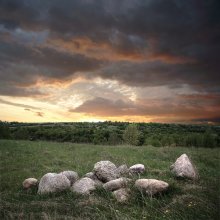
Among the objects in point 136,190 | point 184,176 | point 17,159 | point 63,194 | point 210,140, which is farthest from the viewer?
point 210,140

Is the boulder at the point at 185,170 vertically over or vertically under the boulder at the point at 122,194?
over

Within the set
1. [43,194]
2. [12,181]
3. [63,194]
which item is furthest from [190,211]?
[12,181]

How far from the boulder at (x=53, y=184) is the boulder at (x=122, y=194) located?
2.00m

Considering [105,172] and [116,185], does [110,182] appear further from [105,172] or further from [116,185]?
[105,172]

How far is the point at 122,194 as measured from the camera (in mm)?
8711

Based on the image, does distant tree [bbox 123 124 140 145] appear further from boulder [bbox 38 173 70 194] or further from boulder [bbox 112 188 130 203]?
boulder [bbox 112 188 130 203]

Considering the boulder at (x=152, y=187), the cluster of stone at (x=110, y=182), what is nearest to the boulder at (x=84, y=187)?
the cluster of stone at (x=110, y=182)

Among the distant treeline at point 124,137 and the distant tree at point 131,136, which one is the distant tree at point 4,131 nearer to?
the distant treeline at point 124,137

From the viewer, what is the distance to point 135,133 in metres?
59.0

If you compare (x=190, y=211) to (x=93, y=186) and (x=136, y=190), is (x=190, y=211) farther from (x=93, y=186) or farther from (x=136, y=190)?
(x=93, y=186)

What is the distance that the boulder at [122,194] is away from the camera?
8.45m

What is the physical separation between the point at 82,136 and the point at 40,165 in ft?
217

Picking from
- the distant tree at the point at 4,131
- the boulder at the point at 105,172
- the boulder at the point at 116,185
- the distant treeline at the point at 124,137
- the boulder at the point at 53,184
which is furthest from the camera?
the distant tree at the point at 4,131

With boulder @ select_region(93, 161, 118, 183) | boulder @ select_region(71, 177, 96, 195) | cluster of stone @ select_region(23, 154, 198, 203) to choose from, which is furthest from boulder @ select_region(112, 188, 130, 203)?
boulder @ select_region(93, 161, 118, 183)
